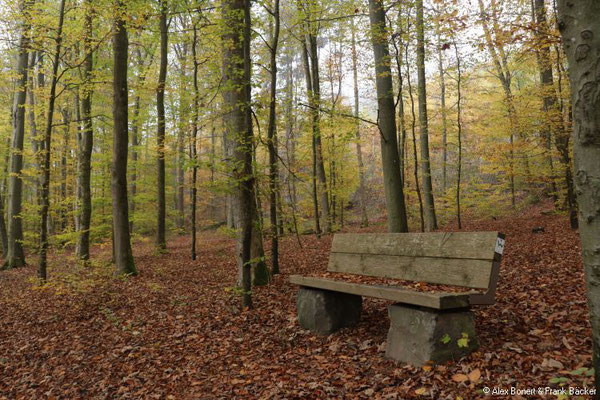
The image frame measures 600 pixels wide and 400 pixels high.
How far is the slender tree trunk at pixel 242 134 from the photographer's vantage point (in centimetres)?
546

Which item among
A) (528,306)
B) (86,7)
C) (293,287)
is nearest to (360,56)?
(86,7)

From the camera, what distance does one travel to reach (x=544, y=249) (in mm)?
7199

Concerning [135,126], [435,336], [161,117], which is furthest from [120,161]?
[135,126]

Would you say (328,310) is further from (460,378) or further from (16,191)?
(16,191)

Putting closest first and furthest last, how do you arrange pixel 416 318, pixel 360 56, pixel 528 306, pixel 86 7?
pixel 416 318
pixel 528 306
pixel 86 7
pixel 360 56

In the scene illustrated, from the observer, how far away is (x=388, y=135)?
7.72 metres

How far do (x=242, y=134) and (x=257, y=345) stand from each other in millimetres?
2972

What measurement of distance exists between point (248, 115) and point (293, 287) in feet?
10.4

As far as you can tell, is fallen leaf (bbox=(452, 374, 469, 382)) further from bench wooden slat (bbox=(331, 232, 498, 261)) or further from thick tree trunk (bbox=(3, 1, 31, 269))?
thick tree trunk (bbox=(3, 1, 31, 269))

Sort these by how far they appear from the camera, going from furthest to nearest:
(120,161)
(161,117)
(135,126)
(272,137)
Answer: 1. (135,126)
2. (161,117)
3. (120,161)
4. (272,137)

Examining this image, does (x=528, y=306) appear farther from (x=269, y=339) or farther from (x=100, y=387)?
(x=100, y=387)

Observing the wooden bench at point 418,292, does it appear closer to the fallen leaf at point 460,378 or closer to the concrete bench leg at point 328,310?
the concrete bench leg at point 328,310

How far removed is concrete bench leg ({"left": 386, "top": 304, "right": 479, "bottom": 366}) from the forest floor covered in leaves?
0.30 ft

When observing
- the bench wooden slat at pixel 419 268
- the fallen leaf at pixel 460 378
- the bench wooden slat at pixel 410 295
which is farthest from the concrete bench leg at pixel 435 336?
the bench wooden slat at pixel 419 268
